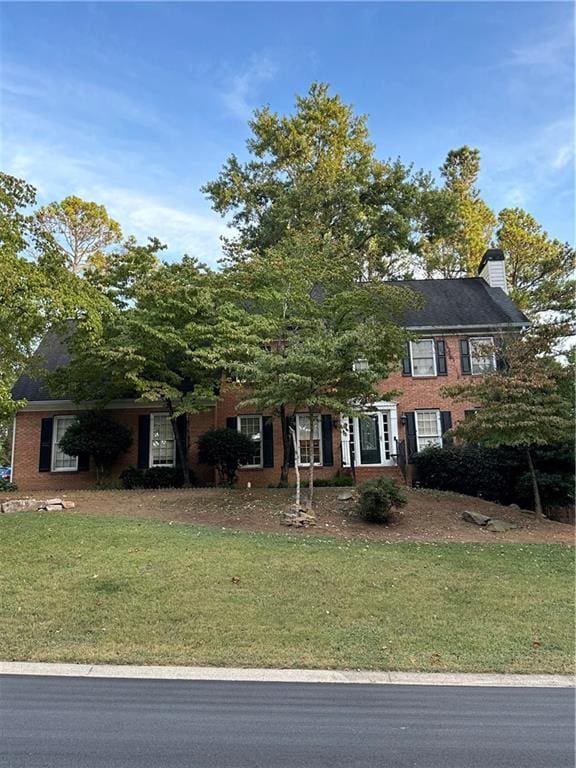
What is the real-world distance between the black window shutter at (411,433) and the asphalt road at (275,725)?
46.8ft

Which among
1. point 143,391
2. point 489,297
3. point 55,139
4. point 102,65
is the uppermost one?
point 102,65

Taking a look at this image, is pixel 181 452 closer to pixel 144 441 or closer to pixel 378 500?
pixel 144 441

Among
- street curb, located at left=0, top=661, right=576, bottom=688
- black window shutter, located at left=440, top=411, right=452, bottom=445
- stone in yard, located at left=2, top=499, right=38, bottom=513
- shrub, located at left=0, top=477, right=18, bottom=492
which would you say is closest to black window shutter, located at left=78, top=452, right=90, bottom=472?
shrub, located at left=0, top=477, right=18, bottom=492

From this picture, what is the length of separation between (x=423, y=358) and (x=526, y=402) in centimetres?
740

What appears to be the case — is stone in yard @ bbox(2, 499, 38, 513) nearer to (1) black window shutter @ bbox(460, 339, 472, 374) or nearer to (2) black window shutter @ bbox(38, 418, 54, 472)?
(2) black window shutter @ bbox(38, 418, 54, 472)

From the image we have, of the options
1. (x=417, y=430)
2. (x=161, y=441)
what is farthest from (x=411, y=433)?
(x=161, y=441)

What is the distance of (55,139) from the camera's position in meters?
12.7

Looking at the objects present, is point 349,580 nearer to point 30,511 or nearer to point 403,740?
point 403,740

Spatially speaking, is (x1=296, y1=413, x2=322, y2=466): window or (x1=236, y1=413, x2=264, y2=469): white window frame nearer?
(x1=296, y1=413, x2=322, y2=466): window

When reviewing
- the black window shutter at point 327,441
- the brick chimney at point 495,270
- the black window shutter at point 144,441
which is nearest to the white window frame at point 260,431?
the black window shutter at point 327,441

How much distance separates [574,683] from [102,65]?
512 inches

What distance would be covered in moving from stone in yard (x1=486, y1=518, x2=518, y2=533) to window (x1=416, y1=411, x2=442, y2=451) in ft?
21.3

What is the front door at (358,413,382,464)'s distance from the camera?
755 inches

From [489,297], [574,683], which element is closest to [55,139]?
[574,683]
